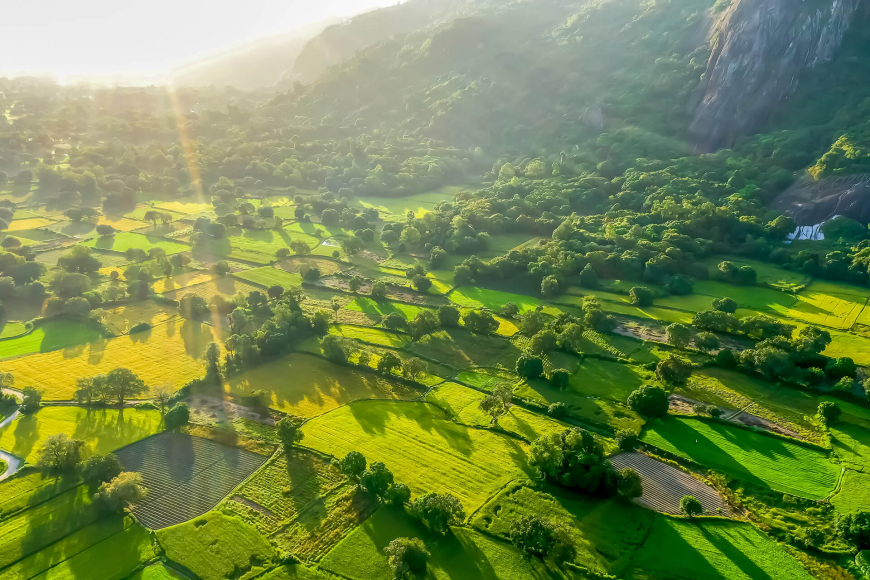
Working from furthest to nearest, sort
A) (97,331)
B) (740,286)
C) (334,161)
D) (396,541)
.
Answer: (334,161) → (740,286) → (97,331) → (396,541)

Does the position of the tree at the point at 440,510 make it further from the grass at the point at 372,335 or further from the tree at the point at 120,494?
the grass at the point at 372,335

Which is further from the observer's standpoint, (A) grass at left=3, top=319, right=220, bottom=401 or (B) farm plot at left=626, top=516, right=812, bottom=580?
(A) grass at left=3, top=319, right=220, bottom=401

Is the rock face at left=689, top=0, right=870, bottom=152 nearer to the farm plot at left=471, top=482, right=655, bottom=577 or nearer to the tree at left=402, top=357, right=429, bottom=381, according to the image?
the tree at left=402, top=357, right=429, bottom=381

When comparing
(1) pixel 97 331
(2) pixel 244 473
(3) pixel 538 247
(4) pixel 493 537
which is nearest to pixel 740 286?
(3) pixel 538 247

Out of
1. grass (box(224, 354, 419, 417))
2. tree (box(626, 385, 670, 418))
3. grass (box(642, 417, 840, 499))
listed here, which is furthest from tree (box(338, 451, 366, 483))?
tree (box(626, 385, 670, 418))

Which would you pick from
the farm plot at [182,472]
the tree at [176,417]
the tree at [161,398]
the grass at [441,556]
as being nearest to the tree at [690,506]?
the grass at [441,556]

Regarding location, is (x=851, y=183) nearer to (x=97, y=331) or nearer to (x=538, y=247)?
(x=538, y=247)
